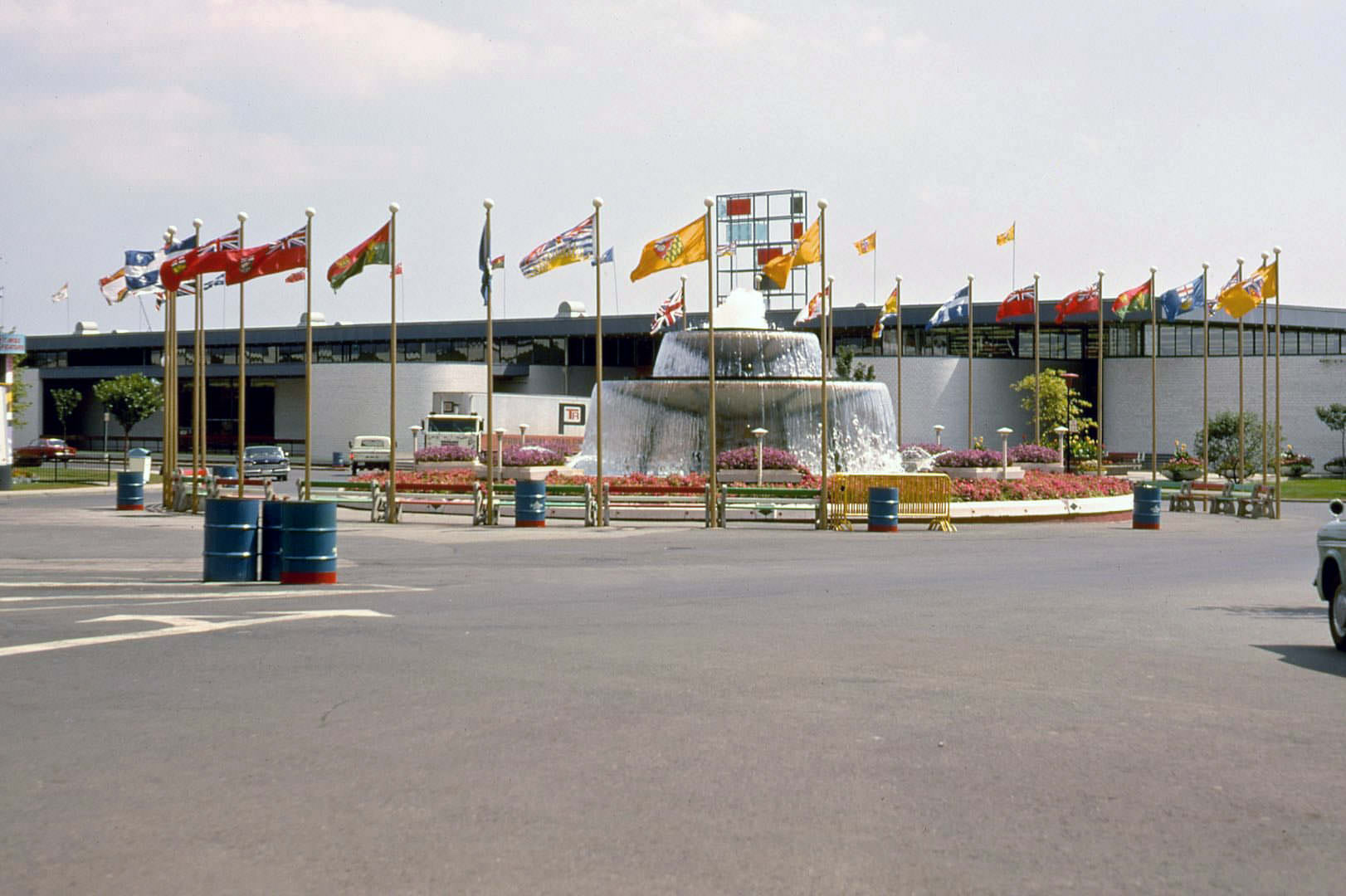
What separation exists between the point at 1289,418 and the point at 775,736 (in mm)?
76953

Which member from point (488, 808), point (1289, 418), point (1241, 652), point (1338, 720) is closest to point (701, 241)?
point (1241, 652)

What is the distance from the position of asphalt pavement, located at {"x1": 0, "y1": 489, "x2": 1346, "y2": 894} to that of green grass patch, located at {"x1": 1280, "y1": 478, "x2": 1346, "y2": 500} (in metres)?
44.2

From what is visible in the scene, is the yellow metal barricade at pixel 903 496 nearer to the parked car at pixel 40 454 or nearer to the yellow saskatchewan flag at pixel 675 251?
the yellow saskatchewan flag at pixel 675 251

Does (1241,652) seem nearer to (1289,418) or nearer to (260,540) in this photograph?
(260,540)

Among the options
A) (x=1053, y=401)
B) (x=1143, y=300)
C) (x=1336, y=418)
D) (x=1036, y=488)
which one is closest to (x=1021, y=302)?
(x=1143, y=300)

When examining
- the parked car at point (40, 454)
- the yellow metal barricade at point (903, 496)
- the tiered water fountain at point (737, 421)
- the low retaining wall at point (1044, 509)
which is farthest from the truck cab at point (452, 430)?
the yellow metal barricade at point (903, 496)

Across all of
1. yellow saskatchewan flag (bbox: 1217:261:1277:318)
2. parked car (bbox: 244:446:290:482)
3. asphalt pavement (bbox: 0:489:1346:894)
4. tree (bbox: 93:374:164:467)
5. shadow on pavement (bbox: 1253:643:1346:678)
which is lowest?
shadow on pavement (bbox: 1253:643:1346:678)

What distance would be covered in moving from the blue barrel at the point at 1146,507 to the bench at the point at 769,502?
25.0 ft

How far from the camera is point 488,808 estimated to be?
6266 mm

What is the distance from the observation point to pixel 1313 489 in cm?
6278

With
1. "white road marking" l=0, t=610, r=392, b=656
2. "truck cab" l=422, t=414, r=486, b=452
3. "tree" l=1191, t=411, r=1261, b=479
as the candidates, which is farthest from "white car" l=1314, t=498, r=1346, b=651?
"tree" l=1191, t=411, r=1261, b=479

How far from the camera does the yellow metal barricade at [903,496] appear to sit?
1286 inches

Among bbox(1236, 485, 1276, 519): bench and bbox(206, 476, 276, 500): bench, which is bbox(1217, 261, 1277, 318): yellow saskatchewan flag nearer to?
bbox(1236, 485, 1276, 519): bench

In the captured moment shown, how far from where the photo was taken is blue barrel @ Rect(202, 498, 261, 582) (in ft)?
55.0
